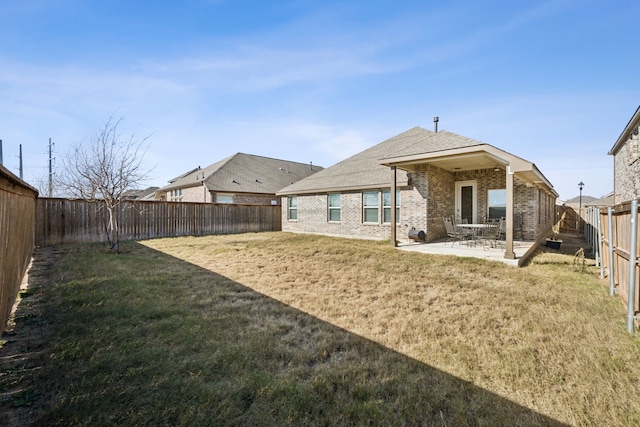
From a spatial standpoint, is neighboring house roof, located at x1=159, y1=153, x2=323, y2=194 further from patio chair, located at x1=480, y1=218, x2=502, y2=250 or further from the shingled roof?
patio chair, located at x1=480, y1=218, x2=502, y2=250

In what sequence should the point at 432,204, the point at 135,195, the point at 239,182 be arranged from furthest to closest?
the point at 239,182
the point at 135,195
the point at 432,204

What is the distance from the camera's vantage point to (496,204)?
41.2 feet

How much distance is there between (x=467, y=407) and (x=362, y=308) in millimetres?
2460

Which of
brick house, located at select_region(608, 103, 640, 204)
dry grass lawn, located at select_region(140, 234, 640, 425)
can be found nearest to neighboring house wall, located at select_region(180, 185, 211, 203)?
dry grass lawn, located at select_region(140, 234, 640, 425)

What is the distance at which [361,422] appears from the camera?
220 cm

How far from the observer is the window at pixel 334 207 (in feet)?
49.2

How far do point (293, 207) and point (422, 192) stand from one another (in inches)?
344

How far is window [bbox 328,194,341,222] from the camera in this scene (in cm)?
1498

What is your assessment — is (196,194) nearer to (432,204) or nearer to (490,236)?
(432,204)

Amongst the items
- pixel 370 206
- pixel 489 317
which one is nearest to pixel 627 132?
pixel 370 206

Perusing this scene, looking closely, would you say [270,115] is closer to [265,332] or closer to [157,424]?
[265,332]

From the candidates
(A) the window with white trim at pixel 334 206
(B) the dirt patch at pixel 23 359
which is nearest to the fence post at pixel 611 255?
(B) the dirt patch at pixel 23 359

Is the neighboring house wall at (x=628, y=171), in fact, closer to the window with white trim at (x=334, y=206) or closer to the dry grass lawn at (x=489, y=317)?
the dry grass lawn at (x=489, y=317)

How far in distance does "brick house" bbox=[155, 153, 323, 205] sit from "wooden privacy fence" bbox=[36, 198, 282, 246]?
2.67 meters
